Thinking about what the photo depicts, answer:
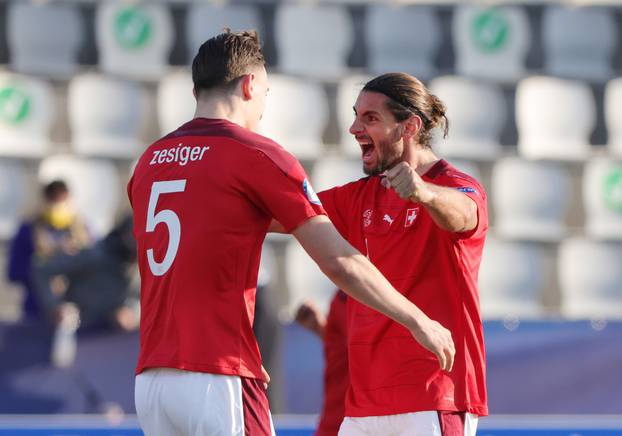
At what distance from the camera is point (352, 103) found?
31.1ft

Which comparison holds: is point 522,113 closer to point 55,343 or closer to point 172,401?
point 55,343

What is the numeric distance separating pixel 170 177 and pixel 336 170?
18.7 feet

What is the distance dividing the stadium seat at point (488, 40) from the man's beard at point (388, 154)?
608cm

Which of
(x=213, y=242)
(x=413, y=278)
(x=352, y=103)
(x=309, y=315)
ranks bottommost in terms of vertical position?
(x=309, y=315)

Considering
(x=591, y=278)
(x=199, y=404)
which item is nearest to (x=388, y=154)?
(x=199, y=404)

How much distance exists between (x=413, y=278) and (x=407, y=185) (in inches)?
20.6

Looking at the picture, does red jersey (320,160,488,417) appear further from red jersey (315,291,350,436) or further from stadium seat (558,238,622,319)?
stadium seat (558,238,622,319)

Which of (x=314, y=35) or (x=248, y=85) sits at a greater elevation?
(x=314, y=35)

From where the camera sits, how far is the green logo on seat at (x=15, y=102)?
928cm

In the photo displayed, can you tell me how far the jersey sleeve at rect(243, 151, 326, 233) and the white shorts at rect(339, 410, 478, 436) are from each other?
740 mm

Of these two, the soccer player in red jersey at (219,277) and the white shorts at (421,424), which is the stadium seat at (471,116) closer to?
the white shorts at (421,424)

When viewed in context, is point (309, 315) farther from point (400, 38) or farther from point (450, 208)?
point (400, 38)

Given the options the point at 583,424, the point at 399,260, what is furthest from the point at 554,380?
the point at 399,260

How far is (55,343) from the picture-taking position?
6.98 meters
